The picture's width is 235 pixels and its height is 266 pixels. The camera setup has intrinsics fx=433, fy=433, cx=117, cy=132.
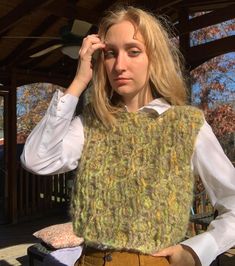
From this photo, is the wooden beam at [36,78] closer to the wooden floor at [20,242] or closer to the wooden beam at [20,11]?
the wooden floor at [20,242]

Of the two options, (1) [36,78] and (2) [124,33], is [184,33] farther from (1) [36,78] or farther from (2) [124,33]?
(2) [124,33]

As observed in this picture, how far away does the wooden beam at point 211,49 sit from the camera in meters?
5.73

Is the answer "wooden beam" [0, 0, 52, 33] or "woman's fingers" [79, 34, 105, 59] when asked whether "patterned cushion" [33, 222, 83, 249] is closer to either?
"woman's fingers" [79, 34, 105, 59]

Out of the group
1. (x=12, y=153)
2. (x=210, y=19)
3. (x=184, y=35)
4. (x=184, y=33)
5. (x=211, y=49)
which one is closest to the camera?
(x=210, y=19)

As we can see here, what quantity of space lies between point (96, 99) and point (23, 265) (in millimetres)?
3845

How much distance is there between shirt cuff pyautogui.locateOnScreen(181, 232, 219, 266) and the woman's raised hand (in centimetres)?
52

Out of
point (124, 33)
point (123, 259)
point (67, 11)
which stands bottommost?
point (123, 259)

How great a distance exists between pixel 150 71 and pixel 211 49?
4.90 metres

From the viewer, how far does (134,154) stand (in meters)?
1.19

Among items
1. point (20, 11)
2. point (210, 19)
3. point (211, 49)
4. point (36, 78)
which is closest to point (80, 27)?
point (20, 11)

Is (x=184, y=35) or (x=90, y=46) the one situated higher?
(x=184, y=35)

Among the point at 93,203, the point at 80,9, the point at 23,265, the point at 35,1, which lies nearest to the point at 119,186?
the point at 93,203

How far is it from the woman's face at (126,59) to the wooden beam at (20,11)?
10.1 ft

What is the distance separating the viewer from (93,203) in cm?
117
